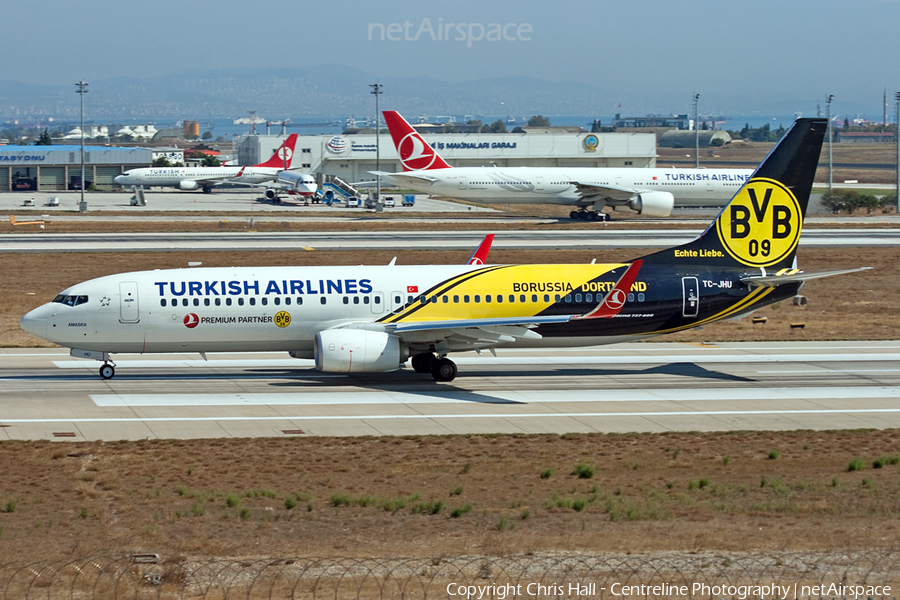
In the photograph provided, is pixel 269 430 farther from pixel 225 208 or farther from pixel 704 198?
pixel 225 208

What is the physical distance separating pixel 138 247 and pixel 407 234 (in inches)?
881

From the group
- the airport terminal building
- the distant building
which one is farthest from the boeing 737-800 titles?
the distant building

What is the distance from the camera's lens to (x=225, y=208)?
124 meters

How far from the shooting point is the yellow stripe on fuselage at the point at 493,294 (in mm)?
36219

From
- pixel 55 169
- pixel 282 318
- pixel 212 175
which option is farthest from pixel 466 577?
pixel 55 169

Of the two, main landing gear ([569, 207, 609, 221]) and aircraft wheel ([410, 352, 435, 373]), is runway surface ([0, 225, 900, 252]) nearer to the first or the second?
main landing gear ([569, 207, 609, 221])

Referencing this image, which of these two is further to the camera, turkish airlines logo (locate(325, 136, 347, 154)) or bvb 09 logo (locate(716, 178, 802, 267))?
turkish airlines logo (locate(325, 136, 347, 154))

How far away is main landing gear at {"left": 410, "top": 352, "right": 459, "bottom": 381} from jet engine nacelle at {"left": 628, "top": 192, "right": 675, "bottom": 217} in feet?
220

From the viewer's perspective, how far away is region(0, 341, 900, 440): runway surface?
29.4m

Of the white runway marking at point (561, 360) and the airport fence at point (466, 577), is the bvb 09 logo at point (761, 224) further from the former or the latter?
the airport fence at point (466, 577)

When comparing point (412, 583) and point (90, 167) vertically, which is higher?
point (90, 167)

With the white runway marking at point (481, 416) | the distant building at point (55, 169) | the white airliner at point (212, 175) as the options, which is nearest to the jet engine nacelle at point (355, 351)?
the white runway marking at point (481, 416)

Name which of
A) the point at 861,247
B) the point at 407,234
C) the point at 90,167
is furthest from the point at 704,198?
the point at 90,167

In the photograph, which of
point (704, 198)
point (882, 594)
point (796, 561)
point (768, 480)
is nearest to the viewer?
point (882, 594)
